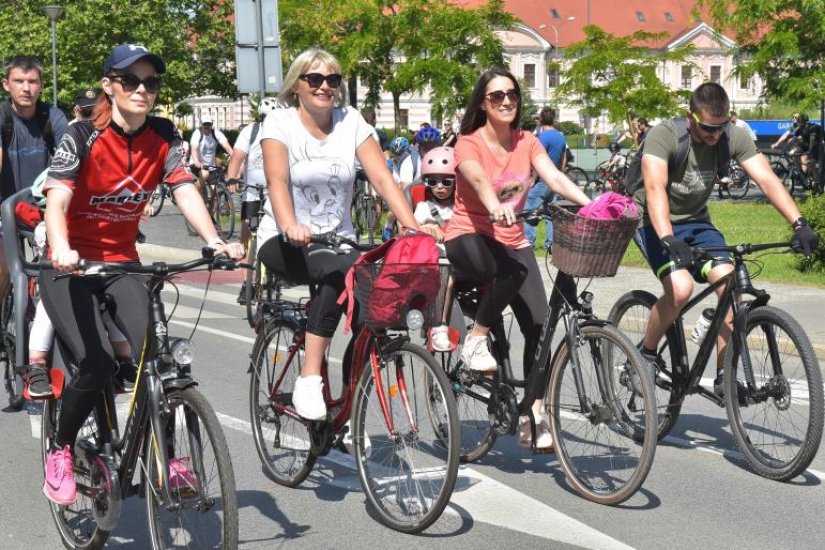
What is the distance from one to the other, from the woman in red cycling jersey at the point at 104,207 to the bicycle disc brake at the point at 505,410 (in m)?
1.79

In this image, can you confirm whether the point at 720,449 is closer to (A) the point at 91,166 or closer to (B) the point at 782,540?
(B) the point at 782,540

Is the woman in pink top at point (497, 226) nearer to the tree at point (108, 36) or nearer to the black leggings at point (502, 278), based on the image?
the black leggings at point (502, 278)

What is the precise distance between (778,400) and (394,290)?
205 cm

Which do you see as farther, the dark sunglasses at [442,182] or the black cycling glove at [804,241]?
the dark sunglasses at [442,182]

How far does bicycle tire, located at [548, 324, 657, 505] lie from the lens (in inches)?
218

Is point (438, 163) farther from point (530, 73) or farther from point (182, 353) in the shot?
point (530, 73)

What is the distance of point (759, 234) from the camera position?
62.7 feet

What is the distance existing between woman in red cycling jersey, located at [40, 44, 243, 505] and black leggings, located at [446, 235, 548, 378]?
61.8 inches

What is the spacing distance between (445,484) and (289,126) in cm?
163

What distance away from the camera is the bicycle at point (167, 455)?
13.9 ft

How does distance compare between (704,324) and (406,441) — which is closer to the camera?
(406,441)

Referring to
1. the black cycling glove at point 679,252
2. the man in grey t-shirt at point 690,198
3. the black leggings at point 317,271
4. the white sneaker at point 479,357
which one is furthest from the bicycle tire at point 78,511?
the man in grey t-shirt at point 690,198

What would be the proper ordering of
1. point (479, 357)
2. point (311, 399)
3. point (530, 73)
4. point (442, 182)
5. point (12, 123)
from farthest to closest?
1. point (530, 73)
2. point (442, 182)
3. point (12, 123)
4. point (479, 357)
5. point (311, 399)

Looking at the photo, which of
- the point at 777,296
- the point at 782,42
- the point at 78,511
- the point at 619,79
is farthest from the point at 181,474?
the point at 619,79
